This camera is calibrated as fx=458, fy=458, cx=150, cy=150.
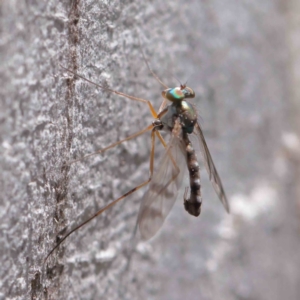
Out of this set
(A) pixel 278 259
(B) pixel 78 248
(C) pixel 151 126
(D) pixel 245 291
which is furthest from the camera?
(A) pixel 278 259

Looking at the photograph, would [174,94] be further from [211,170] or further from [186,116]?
[211,170]

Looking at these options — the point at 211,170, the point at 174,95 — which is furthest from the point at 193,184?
the point at 174,95

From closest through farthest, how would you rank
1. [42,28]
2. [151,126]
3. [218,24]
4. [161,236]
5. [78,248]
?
[42,28]
[78,248]
[151,126]
[161,236]
[218,24]

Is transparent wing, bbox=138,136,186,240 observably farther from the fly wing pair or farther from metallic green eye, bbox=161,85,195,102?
metallic green eye, bbox=161,85,195,102

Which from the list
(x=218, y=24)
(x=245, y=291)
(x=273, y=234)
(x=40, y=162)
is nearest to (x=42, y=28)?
(x=40, y=162)

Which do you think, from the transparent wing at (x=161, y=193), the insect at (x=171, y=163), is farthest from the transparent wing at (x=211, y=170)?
the transparent wing at (x=161, y=193)

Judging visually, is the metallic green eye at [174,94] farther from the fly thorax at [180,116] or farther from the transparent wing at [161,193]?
the transparent wing at [161,193]

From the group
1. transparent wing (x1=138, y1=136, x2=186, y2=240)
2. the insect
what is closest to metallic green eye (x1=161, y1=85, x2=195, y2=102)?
the insect

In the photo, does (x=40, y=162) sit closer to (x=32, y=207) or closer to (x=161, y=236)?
(x=32, y=207)
